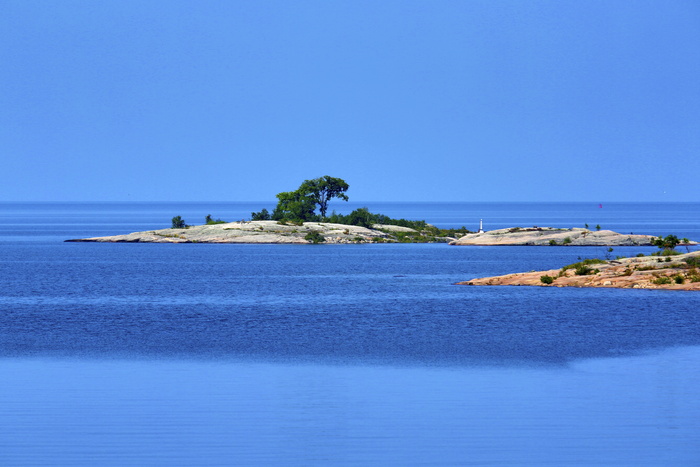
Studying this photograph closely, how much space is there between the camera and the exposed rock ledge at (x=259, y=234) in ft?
470

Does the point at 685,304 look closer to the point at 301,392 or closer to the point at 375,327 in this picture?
the point at 375,327

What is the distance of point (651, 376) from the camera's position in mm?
32906

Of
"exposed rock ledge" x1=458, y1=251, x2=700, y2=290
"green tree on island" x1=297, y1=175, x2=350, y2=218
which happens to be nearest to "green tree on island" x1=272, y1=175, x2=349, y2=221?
"green tree on island" x1=297, y1=175, x2=350, y2=218

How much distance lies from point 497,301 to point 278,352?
25274 millimetres

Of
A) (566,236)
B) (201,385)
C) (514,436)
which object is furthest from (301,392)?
(566,236)

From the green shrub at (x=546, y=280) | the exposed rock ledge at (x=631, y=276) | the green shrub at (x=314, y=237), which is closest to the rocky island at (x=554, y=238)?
the green shrub at (x=314, y=237)

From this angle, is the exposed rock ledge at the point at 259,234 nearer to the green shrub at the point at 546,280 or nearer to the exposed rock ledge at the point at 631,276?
the exposed rock ledge at the point at 631,276

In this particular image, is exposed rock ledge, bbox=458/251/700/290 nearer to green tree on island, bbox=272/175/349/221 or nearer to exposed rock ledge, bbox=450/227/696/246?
exposed rock ledge, bbox=450/227/696/246

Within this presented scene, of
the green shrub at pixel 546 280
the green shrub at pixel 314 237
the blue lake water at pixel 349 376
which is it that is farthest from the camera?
the green shrub at pixel 314 237

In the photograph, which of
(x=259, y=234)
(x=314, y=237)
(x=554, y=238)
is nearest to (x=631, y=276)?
(x=554, y=238)

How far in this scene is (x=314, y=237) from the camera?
462ft

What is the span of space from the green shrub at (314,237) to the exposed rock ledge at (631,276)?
68.1m

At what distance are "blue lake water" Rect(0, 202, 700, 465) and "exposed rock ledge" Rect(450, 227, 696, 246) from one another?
6422cm

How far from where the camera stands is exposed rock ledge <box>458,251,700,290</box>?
66.0 m
